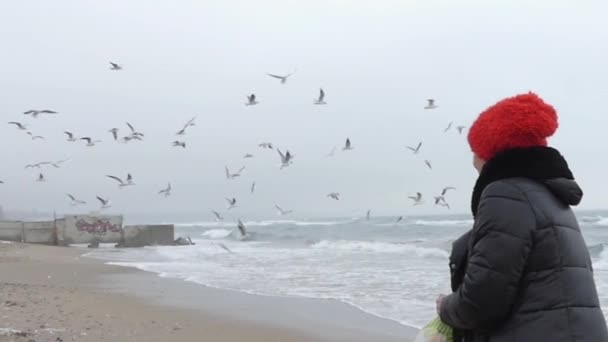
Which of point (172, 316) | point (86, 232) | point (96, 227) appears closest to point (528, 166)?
point (172, 316)

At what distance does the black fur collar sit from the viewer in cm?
215

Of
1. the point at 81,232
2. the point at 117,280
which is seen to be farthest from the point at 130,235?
the point at 117,280

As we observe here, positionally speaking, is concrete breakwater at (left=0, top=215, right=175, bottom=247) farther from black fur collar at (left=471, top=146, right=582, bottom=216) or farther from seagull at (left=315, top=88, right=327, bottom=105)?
black fur collar at (left=471, top=146, right=582, bottom=216)

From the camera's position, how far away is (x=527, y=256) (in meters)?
2.03

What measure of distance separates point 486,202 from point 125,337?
5.95 m

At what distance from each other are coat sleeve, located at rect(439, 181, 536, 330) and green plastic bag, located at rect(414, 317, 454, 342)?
0.94 ft

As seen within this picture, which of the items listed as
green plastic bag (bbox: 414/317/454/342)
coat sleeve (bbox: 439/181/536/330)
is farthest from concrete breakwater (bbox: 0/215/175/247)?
coat sleeve (bbox: 439/181/536/330)

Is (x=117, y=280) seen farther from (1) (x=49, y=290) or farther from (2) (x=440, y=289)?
(2) (x=440, y=289)

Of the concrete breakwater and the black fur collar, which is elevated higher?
the black fur collar

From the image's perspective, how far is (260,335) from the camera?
827cm

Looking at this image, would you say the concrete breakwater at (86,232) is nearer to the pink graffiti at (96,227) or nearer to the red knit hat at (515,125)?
the pink graffiti at (96,227)

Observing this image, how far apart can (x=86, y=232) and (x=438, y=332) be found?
3271 centimetres

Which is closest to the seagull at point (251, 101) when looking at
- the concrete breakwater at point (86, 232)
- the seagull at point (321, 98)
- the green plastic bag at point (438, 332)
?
the seagull at point (321, 98)

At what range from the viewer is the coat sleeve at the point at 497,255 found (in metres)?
2.01
